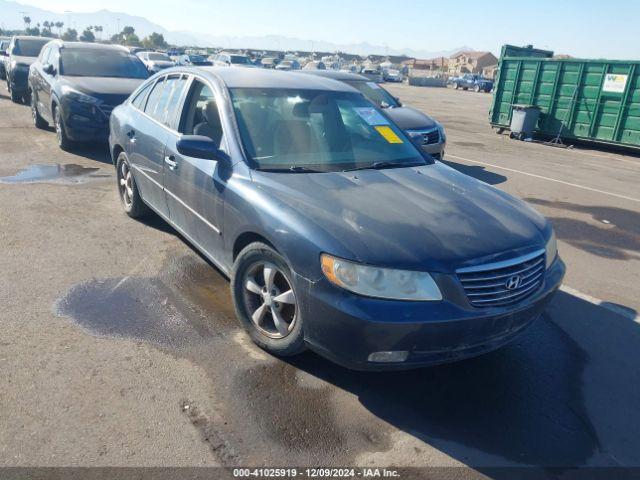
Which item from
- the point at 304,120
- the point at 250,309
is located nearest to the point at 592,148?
the point at 304,120

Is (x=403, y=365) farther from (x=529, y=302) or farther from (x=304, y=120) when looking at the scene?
(x=304, y=120)

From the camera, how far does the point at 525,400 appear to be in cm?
315

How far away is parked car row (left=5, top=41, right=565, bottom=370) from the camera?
9.02ft

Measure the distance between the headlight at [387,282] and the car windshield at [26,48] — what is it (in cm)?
1665

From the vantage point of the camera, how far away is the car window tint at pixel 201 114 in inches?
159

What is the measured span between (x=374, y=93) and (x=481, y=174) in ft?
8.44

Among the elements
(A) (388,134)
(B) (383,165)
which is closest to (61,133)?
(A) (388,134)

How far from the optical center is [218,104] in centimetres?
402

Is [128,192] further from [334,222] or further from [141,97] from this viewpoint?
[334,222]

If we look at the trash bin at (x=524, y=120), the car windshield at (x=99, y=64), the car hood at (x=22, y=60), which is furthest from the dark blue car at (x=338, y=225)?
the car hood at (x=22, y=60)

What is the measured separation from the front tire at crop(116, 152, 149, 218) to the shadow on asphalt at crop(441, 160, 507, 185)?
224 inches

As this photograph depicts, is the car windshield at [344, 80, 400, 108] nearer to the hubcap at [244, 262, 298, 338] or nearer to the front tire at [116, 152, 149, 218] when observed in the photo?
the front tire at [116, 152, 149, 218]

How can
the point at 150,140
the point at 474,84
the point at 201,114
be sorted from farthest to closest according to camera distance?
the point at 474,84 → the point at 150,140 → the point at 201,114

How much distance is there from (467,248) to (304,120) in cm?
182
